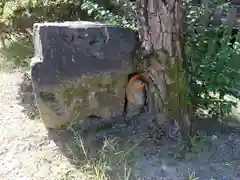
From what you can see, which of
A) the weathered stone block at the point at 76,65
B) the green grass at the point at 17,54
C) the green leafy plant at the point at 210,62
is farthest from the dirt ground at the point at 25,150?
the green leafy plant at the point at 210,62

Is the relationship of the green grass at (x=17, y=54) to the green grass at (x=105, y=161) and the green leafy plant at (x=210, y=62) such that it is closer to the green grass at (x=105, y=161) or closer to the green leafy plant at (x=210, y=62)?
the green grass at (x=105, y=161)

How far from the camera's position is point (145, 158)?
292 cm

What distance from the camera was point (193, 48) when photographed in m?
3.16

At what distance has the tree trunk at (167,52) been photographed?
271 cm

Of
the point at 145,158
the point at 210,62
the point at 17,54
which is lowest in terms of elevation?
the point at 145,158

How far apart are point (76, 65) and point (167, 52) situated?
73 centimetres

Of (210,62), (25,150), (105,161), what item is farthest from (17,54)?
(210,62)

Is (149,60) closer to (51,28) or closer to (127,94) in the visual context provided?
(127,94)

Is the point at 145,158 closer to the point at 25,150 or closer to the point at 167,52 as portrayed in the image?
the point at 167,52

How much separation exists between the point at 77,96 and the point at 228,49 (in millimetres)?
1298

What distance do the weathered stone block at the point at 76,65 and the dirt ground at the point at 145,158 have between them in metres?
0.26

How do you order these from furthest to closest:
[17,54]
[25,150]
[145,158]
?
[17,54] → [25,150] → [145,158]

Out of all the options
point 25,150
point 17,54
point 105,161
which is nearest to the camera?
point 105,161

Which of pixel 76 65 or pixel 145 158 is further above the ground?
pixel 76 65
